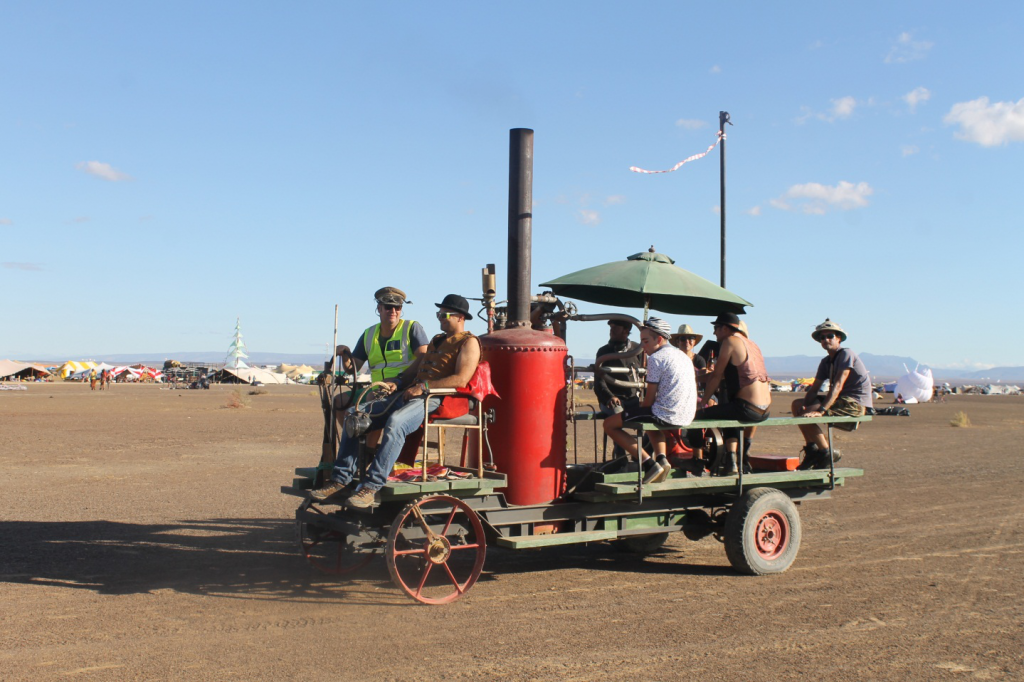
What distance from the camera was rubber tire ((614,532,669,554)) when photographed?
9.02 metres

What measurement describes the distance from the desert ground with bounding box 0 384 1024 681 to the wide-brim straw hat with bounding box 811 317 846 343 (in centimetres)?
206

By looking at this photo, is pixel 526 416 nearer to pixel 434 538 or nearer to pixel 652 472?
pixel 652 472

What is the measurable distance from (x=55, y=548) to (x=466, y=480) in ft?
14.6

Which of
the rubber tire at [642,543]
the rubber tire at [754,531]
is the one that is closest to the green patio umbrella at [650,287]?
the rubber tire at [754,531]

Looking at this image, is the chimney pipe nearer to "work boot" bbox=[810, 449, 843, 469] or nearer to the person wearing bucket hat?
the person wearing bucket hat

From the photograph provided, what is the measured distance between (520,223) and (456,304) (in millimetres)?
952

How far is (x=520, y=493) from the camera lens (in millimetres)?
7367

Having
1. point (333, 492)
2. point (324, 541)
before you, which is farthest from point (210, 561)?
point (333, 492)

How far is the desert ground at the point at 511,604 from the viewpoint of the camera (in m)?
5.41

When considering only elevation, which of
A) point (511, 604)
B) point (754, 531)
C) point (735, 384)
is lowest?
point (511, 604)

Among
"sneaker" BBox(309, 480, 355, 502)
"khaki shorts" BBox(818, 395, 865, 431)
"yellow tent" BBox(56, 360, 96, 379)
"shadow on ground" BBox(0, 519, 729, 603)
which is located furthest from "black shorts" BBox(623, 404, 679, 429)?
"yellow tent" BBox(56, 360, 96, 379)

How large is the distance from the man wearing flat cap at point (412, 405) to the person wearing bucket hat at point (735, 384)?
7.61ft

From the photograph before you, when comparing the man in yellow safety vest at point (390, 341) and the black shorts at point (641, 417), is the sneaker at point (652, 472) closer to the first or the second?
the black shorts at point (641, 417)

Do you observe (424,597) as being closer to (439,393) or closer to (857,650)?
(439,393)
